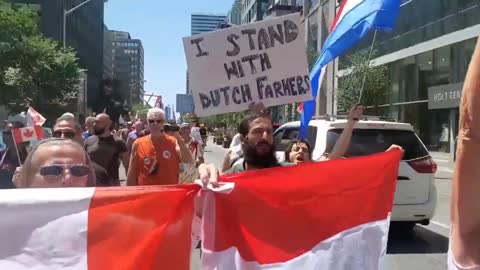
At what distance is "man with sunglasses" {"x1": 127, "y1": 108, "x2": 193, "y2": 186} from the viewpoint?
693 centimetres

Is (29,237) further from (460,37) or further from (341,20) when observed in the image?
(460,37)

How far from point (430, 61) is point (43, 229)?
102 feet

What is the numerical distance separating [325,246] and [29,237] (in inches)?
56.7

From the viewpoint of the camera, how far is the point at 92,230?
9.20ft

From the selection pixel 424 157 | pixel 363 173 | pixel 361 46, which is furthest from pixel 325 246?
pixel 361 46

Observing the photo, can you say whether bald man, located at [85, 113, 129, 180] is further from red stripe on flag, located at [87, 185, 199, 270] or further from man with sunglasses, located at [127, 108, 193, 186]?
red stripe on flag, located at [87, 185, 199, 270]

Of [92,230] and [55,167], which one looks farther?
[55,167]

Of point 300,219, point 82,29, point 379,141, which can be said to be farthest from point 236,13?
point 300,219

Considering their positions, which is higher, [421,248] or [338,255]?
[338,255]

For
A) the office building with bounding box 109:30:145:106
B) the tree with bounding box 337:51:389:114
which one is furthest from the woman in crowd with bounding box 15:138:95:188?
the office building with bounding box 109:30:145:106

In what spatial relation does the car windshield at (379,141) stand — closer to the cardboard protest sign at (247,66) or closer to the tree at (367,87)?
the cardboard protest sign at (247,66)

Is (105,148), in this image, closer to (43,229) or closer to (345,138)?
(345,138)

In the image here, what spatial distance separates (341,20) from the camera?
6969mm

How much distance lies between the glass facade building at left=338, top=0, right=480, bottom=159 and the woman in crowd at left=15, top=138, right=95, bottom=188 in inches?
931
